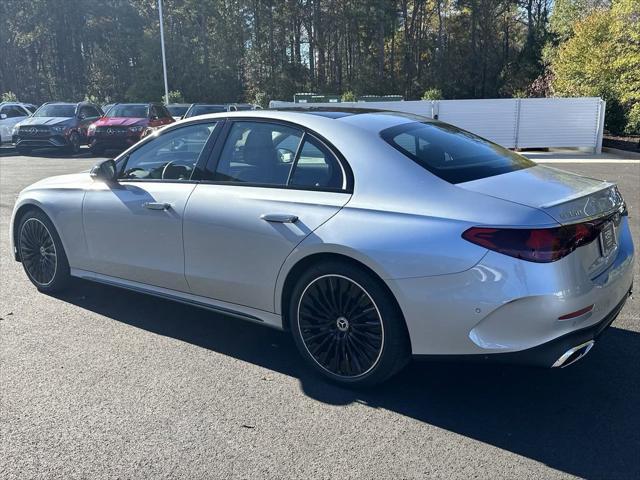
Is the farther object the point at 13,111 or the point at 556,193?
the point at 13,111

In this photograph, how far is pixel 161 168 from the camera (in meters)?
4.36

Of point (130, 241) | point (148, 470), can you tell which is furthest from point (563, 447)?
point (130, 241)

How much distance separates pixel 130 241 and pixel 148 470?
2.07 metres

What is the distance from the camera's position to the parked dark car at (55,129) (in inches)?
779

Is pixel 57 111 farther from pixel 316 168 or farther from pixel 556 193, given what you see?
pixel 556 193

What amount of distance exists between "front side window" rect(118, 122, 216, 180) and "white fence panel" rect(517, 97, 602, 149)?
16.2 m

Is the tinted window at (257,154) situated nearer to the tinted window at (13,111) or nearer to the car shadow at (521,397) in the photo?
the car shadow at (521,397)

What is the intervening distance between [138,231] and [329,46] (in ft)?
128

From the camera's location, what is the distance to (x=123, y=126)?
18766 mm

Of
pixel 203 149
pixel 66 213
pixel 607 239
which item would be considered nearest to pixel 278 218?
pixel 203 149

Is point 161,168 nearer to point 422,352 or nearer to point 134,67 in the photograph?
point 422,352

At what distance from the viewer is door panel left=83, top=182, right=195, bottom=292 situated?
410 centimetres

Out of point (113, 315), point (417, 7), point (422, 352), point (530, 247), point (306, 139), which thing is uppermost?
point (417, 7)

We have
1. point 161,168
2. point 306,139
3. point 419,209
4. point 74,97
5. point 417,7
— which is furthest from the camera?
point 74,97
